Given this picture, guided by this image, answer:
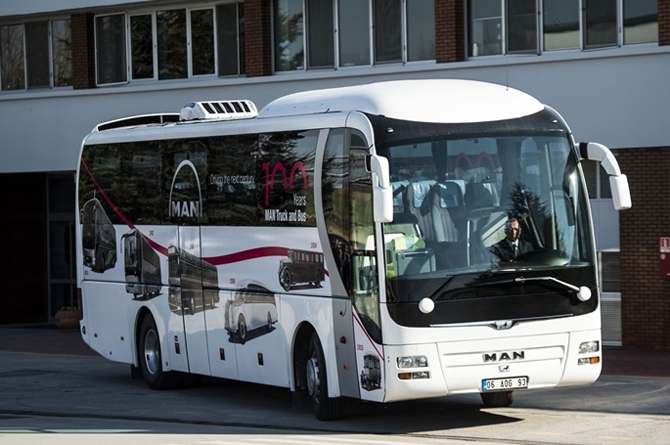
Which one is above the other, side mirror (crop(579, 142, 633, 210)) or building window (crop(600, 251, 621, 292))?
side mirror (crop(579, 142, 633, 210))

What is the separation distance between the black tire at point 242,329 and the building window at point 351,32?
33.0ft

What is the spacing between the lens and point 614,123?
22203 millimetres

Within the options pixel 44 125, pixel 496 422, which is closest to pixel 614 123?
pixel 496 422

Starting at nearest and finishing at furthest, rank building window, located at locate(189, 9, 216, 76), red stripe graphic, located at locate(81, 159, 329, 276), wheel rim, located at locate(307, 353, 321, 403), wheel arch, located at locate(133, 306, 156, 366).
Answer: wheel rim, located at locate(307, 353, 321, 403) < red stripe graphic, located at locate(81, 159, 329, 276) < wheel arch, located at locate(133, 306, 156, 366) < building window, located at locate(189, 9, 216, 76)

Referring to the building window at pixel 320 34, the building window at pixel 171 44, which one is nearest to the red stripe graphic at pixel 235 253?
the building window at pixel 320 34

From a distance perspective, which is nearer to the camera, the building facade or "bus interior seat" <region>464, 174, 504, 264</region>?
"bus interior seat" <region>464, 174, 504, 264</region>

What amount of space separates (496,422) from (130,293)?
7.12 meters

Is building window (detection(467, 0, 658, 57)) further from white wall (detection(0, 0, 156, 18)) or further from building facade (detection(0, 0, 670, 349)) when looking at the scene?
white wall (detection(0, 0, 156, 18))

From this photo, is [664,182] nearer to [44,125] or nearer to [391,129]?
[391,129]

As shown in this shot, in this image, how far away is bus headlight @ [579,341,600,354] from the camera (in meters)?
13.1

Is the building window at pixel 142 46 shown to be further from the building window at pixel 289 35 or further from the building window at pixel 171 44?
the building window at pixel 289 35

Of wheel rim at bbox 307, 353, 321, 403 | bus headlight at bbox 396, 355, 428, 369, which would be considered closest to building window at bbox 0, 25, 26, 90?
wheel rim at bbox 307, 353, 321, 403

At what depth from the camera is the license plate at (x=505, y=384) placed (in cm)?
1268

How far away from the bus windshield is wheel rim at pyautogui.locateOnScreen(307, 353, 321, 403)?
1.94 m
